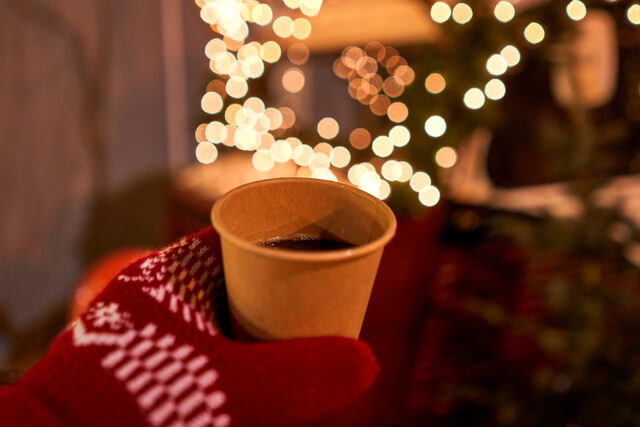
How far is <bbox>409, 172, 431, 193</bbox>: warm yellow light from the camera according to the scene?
1.43 metres

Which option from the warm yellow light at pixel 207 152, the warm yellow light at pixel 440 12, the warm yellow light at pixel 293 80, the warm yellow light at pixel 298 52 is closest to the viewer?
A: the warm yellow light at pixel 440 12

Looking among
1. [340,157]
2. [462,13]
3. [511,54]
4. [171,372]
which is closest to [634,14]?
[511,54]

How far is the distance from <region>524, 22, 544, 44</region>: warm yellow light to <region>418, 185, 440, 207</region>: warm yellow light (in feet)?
1.88

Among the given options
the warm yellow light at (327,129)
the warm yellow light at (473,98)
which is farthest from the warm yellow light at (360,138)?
the warm yellow light at (473,98)

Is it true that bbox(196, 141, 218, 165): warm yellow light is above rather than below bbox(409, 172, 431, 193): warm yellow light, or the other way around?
below

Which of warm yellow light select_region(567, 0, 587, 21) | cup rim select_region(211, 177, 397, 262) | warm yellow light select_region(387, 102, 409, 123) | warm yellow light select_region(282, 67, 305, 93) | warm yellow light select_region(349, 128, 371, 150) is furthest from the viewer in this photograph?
warm yellow light select_region(282, 67, 305, 93)

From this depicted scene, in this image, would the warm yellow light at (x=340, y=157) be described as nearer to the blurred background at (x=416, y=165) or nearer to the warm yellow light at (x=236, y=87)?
the blurred background at (x=416, y=165)

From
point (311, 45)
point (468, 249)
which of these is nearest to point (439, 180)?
point (468, 249)

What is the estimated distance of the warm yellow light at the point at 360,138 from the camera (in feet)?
5.46

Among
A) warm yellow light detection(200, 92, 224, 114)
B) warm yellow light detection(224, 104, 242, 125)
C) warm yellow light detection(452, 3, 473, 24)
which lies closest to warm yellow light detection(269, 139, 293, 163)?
warm yellow light detection(224, 104, 242, 125)

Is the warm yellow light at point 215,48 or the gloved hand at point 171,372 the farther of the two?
the warm yellow light at point 215,48

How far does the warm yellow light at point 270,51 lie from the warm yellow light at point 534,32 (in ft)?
3.38

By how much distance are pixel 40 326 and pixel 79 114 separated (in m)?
1.07

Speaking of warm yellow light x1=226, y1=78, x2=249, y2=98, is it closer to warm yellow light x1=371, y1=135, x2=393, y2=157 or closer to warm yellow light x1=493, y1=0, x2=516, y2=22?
warm yellow light x1=371, y1=135, x2=393, y2=157
